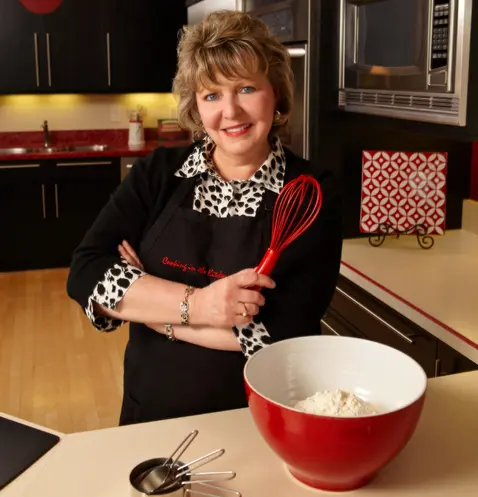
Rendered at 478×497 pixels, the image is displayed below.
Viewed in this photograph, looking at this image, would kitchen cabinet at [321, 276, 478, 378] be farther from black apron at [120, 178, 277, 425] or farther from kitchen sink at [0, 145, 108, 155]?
kitchen sink at [0, 145, 108, 155]

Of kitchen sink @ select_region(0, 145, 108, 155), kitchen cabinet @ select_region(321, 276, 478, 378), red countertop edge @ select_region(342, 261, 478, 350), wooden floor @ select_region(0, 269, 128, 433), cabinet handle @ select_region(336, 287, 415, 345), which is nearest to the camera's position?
red countertop edge @ select_region(342, 261, 478, 350)

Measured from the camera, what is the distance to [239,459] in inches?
42.3

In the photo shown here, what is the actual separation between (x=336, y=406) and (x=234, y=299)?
1.21 feet

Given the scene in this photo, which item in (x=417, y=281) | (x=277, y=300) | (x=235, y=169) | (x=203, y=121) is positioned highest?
(x=203, y=121)

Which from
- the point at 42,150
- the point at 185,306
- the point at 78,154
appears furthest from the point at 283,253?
the point at 42,150

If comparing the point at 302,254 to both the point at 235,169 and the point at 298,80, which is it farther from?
the point at 298,80

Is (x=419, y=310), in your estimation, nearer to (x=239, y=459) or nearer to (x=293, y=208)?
(x=293, y=208)

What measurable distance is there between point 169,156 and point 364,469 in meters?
0.90

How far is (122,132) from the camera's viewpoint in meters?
5.54

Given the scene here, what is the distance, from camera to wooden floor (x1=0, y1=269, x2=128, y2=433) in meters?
3.02

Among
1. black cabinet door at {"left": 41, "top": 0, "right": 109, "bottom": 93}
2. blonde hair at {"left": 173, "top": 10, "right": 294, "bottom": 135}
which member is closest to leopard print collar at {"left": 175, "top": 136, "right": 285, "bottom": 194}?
blonde hair at {"left": 173, "top": 10, "right": 294, "bottom": 135}

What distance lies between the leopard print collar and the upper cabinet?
3.68 metres

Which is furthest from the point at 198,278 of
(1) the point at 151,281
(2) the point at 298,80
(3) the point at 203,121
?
(2) the point at 298,80

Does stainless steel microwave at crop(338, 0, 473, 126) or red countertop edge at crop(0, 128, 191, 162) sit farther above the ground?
stainless steel microwave at crop(338, 0, 473, 126)
